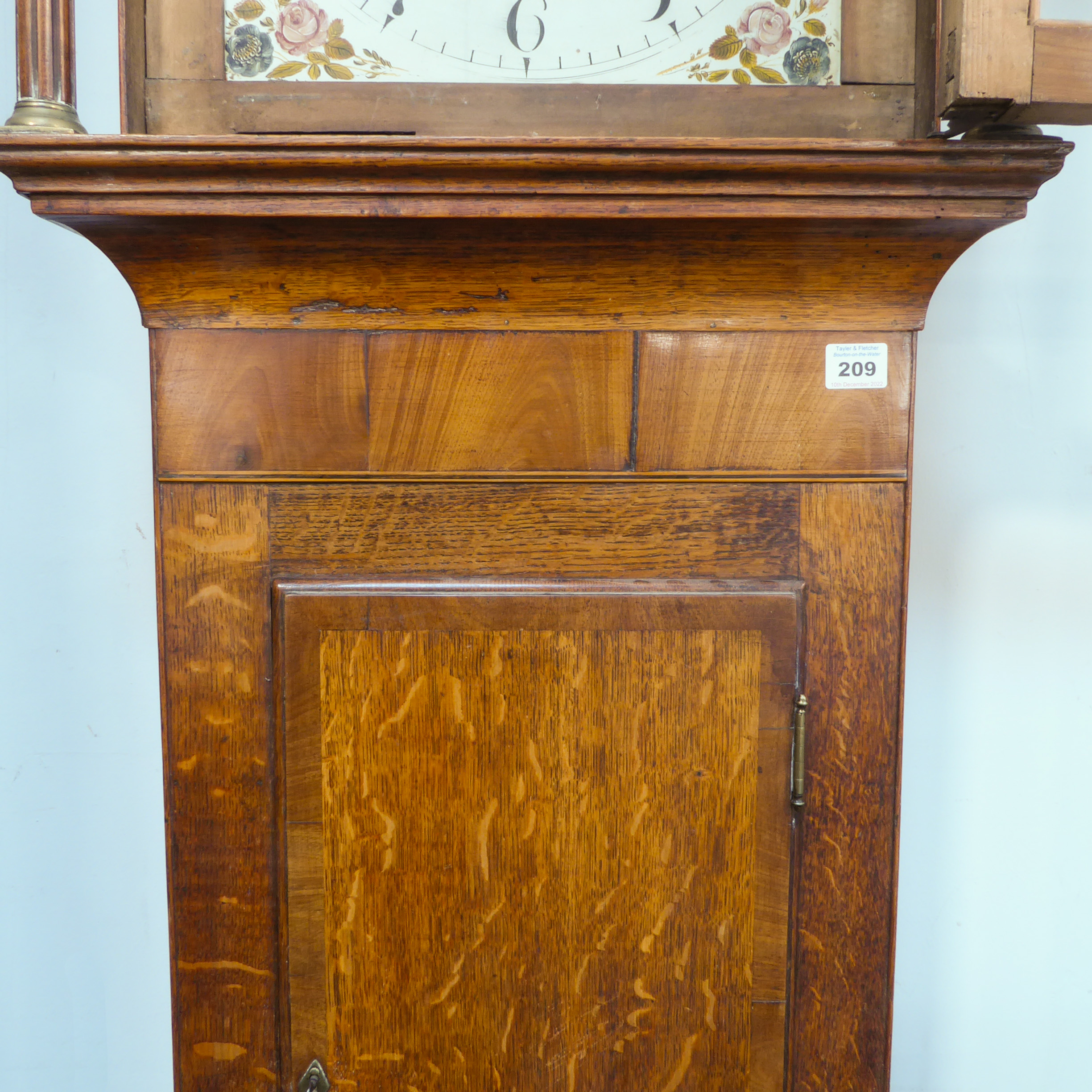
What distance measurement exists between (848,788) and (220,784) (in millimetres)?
535

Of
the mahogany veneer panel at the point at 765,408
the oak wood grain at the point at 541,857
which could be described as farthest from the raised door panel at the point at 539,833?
the mahogany veneer panel at the point at 765,408

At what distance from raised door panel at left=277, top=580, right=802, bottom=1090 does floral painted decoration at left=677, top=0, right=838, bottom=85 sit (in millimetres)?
400

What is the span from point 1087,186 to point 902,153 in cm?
54

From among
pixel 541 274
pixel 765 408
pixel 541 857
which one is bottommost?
pixel 541 857

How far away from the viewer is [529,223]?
679 mm

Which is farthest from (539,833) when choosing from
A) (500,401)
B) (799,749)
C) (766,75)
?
(766,75)

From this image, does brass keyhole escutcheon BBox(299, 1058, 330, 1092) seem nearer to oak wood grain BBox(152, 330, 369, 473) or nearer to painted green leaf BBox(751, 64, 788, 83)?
oak wood grain BBox(152, 330, 369, 473)

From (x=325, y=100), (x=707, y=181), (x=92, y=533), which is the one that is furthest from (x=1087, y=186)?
(x=92, y=533)

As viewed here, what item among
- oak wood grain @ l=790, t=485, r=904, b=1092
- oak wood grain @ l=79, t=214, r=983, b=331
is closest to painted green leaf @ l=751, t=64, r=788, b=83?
oak wood grain @ l=79, t=214, r=983, b=331

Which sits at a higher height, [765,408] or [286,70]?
[286,70]

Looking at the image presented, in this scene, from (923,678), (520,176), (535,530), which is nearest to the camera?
(520,176)

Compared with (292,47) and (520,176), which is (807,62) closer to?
(520,176)

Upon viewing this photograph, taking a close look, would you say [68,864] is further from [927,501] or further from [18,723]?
[927,501]

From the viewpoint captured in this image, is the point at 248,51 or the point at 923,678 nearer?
the point at 248,51
